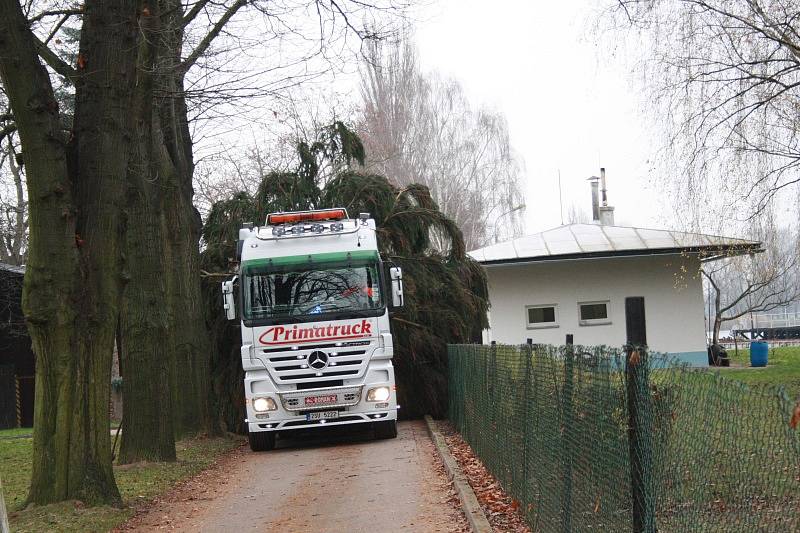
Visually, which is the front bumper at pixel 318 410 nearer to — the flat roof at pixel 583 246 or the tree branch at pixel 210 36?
the tree branch at pixel 210 36

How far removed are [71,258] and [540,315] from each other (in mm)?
23521

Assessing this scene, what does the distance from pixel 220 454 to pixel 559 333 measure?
17285 millimetres

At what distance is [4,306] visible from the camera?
3522 centimetres

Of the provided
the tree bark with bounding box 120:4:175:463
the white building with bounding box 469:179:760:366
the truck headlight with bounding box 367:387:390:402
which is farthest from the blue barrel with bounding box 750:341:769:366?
the tree bark with bounding box 120:4:175:463

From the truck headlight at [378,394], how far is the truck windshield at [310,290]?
4.47 ft

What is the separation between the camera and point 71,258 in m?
11.1

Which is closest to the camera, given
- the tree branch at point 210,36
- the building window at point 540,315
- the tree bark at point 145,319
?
the tree bark at point 145,319

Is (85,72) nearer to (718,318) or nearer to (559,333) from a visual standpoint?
(559,333)

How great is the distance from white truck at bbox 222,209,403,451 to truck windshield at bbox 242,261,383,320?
17 mm

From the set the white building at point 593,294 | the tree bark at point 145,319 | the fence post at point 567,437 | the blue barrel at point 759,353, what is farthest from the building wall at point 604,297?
the fence post at point 567,437

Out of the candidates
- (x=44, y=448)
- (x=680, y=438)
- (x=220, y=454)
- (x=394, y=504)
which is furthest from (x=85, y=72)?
(x=680, y=438)

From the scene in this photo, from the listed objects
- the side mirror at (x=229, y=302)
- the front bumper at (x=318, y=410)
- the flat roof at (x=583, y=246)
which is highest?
the flat roof at (x=583, y=246)

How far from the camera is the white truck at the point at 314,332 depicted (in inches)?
684

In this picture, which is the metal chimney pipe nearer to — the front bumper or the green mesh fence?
the front bumper
